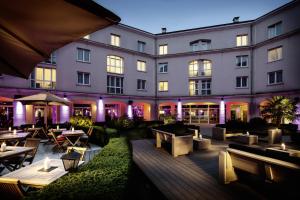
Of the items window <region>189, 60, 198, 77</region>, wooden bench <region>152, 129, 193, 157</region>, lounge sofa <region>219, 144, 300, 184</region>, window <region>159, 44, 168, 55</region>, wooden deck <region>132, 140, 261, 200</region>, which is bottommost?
wooden deck <region>132, 140, 261, 200</region>

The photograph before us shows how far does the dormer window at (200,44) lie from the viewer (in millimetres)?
27625

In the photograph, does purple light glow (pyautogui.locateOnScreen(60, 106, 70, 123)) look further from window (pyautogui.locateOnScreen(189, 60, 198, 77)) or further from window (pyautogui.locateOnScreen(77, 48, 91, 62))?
window (pyautogui.locateOnScreen(189, 60, 198, 77))

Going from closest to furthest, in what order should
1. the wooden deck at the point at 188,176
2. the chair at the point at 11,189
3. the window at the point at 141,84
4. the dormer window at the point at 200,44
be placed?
1. the chair at the point at 11,189
2. the wooden deck at the point at 188,176
3. the dormer window at the point at 200,44
4. the window at the point at 141,84

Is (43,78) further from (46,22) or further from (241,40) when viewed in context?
(241,40)

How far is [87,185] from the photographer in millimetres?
3182

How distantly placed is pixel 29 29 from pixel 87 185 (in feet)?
7.77

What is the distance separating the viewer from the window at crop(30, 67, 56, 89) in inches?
813

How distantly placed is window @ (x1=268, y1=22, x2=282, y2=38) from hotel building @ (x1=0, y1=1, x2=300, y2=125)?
10 cm

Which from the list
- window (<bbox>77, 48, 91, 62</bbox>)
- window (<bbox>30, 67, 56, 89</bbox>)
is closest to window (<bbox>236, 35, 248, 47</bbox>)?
window (<bbox>77, 48, 91, 62</bbox>)

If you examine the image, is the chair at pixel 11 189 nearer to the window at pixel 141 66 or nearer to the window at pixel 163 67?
the window at pixel 141 66

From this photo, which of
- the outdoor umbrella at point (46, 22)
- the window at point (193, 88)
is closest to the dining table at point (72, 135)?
the outdoor umbrella at point (46, 22)

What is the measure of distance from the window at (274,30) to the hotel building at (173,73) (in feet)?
0.33

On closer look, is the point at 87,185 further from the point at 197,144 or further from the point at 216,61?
the point at 216,61

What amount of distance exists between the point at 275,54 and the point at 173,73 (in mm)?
12461
